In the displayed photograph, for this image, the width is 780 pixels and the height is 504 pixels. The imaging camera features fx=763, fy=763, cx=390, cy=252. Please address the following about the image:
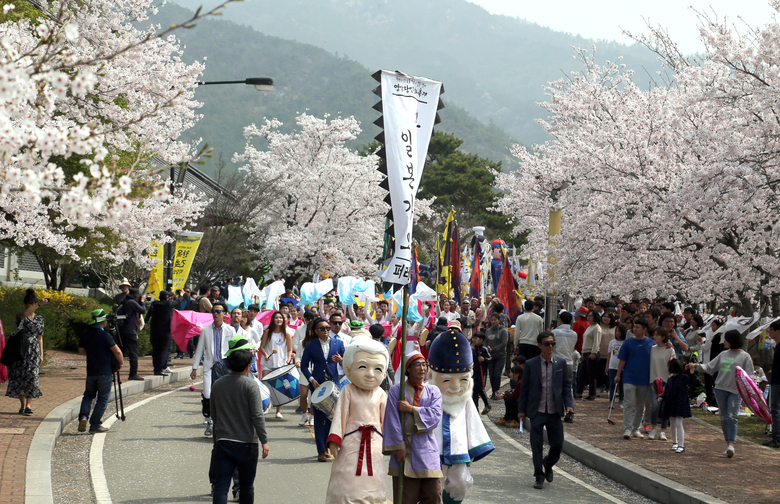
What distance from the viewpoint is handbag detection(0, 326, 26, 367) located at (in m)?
11.5

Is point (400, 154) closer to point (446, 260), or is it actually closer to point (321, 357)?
point (321, 357)

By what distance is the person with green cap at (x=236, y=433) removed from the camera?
6402mm

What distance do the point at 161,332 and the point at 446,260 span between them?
34.8ft

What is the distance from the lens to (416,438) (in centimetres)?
623

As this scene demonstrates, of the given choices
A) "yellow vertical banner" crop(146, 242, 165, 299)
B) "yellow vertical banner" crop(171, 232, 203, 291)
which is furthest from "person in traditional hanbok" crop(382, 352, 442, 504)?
"yellow vertical banner" crop(146, 242, 165, 299)

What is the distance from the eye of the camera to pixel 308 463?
9234 mm

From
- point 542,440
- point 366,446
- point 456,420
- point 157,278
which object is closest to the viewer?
point 366,446

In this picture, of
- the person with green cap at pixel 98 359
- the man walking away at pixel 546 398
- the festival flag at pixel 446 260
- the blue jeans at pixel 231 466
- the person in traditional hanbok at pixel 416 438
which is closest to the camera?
the person in traditional hanbok at pixel 416 438

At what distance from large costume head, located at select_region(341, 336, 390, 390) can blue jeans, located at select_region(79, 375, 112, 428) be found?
547 cm

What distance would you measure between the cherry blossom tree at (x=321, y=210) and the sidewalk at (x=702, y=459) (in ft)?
90.2

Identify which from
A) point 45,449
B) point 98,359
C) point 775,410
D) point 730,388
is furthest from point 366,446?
point 775,410

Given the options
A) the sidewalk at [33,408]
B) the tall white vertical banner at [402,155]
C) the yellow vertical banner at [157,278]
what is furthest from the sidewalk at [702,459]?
the yellow vertical banner at [157,278]

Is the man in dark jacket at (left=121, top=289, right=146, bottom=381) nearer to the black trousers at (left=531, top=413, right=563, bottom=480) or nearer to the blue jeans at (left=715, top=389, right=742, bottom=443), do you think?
the black trousers at (left=531, top=413, right=563, bottom=480)

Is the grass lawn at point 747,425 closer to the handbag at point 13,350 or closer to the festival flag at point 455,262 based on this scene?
the festival flag at point 455,262
